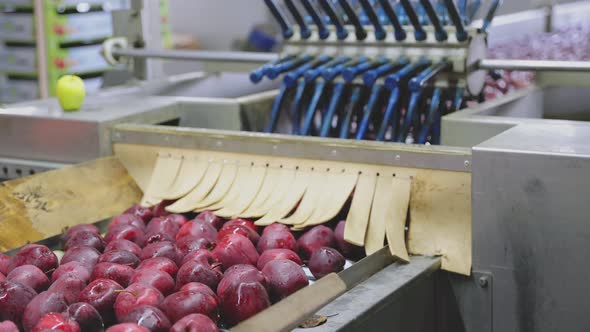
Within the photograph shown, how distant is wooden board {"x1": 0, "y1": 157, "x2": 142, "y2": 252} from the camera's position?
6.35 ft

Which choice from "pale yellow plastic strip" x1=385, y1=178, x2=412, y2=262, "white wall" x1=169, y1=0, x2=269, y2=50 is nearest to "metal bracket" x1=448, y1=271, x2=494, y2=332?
"pale yellow plastic strip" x1=385, y1=178, x2=412, y2=262

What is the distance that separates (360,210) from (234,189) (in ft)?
1.24

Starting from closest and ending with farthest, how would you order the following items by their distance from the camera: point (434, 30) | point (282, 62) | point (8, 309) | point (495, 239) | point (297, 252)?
1. point (8, 309)
2. point (495, 239)
3. point (297, 252)
4. point (434, 30)
5. point (282, 62)

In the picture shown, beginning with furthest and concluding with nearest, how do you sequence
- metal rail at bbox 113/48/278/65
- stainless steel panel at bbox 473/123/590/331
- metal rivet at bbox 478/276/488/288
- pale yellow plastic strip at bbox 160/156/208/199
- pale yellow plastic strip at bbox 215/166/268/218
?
metal rail at bbox 113/48/278/65, pale yellow plastic strip at bbox 160/156/208/199, pale yellow plastic strip at bbox 215/166/268/218, metal rivet at bbox 478/276/488/288, stainless steel panel at bbox 473/123/590/331

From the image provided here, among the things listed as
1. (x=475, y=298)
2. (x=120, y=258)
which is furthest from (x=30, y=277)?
(x=475, y=298)

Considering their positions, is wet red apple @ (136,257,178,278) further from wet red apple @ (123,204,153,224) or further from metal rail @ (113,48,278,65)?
metal rail @ (113,48,278,65)

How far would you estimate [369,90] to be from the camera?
96.1 inches

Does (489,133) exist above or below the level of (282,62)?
below

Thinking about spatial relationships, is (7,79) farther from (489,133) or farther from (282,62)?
(489,133)

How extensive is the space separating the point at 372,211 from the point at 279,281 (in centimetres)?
40

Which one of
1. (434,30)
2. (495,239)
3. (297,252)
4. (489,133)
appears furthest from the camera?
(434,30)

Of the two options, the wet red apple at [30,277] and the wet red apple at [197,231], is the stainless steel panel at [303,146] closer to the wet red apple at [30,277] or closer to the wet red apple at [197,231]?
the wet red apple at [197,231]

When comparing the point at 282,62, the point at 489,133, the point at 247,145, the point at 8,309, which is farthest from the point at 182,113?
the point at 8,309

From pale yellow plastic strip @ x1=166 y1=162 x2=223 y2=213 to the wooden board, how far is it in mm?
200
